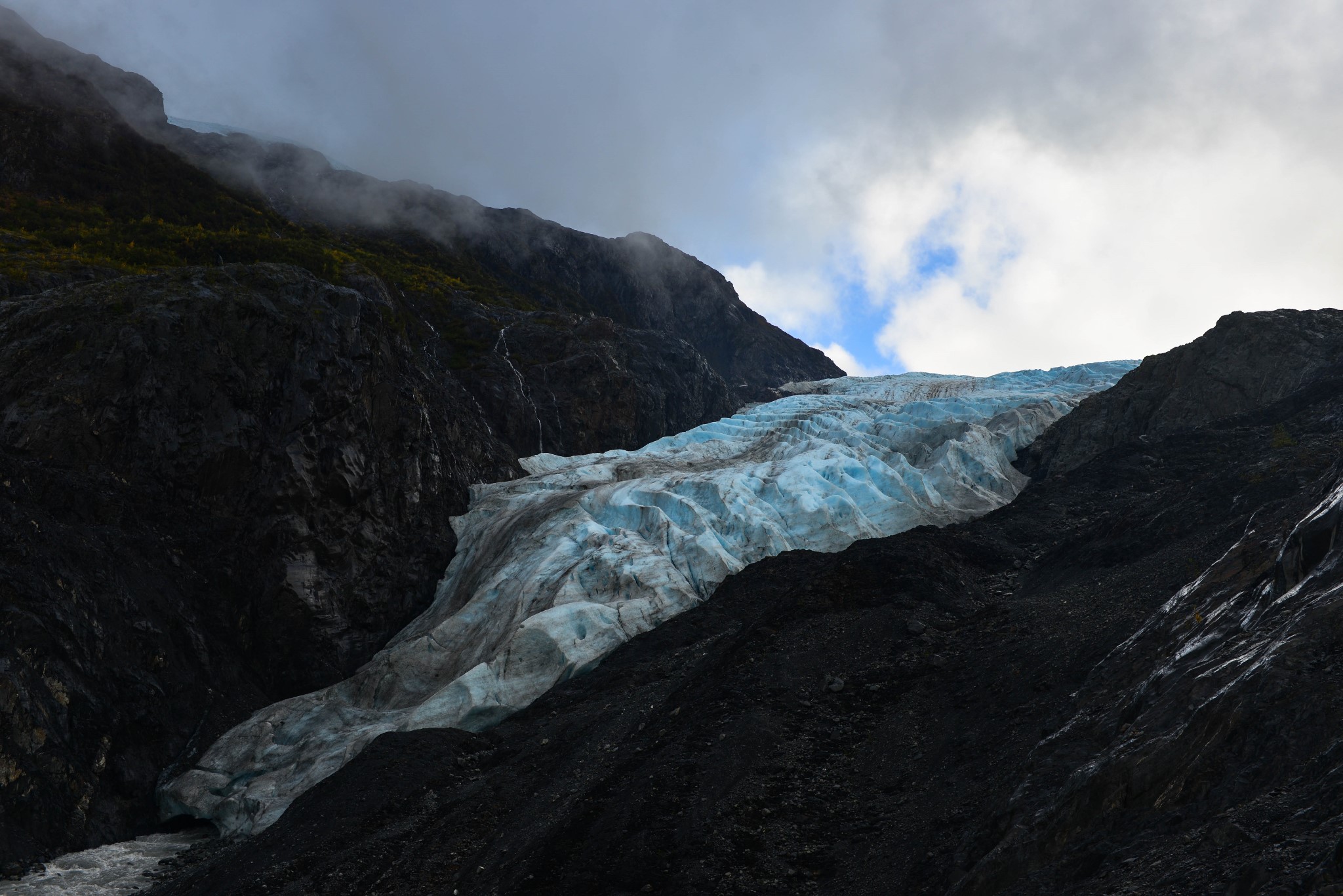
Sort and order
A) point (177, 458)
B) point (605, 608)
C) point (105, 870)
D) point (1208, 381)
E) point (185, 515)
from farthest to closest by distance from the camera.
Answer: point (1208, 381)
point (177, 458)
point (185, 515)
point (605, 608)
point (105, 870)

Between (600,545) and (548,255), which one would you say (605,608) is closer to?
(600,545)

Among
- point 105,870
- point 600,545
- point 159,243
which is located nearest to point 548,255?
point 159,243

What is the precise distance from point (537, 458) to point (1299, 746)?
42407 mm

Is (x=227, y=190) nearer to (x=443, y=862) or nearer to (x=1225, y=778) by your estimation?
(x=443, y=862)

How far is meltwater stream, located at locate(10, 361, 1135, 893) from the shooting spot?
2423 cm

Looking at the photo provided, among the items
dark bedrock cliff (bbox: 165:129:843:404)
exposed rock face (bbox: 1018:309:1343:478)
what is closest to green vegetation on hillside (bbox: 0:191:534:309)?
dark bedrock cliff (bbox: 165:129:843:404)

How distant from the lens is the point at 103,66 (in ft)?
228

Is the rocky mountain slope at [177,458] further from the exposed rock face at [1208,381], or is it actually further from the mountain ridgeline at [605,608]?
the exposed rock face at [1208,381]

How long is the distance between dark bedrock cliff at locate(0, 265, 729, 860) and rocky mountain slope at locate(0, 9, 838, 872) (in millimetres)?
70

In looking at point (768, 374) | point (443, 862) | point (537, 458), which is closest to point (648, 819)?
point (443, 862)

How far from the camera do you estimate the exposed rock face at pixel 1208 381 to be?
37000mm

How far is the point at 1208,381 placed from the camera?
39.5 meters

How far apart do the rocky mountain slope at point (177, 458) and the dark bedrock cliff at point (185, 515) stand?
0.07m

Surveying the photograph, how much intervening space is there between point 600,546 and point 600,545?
65 mm
